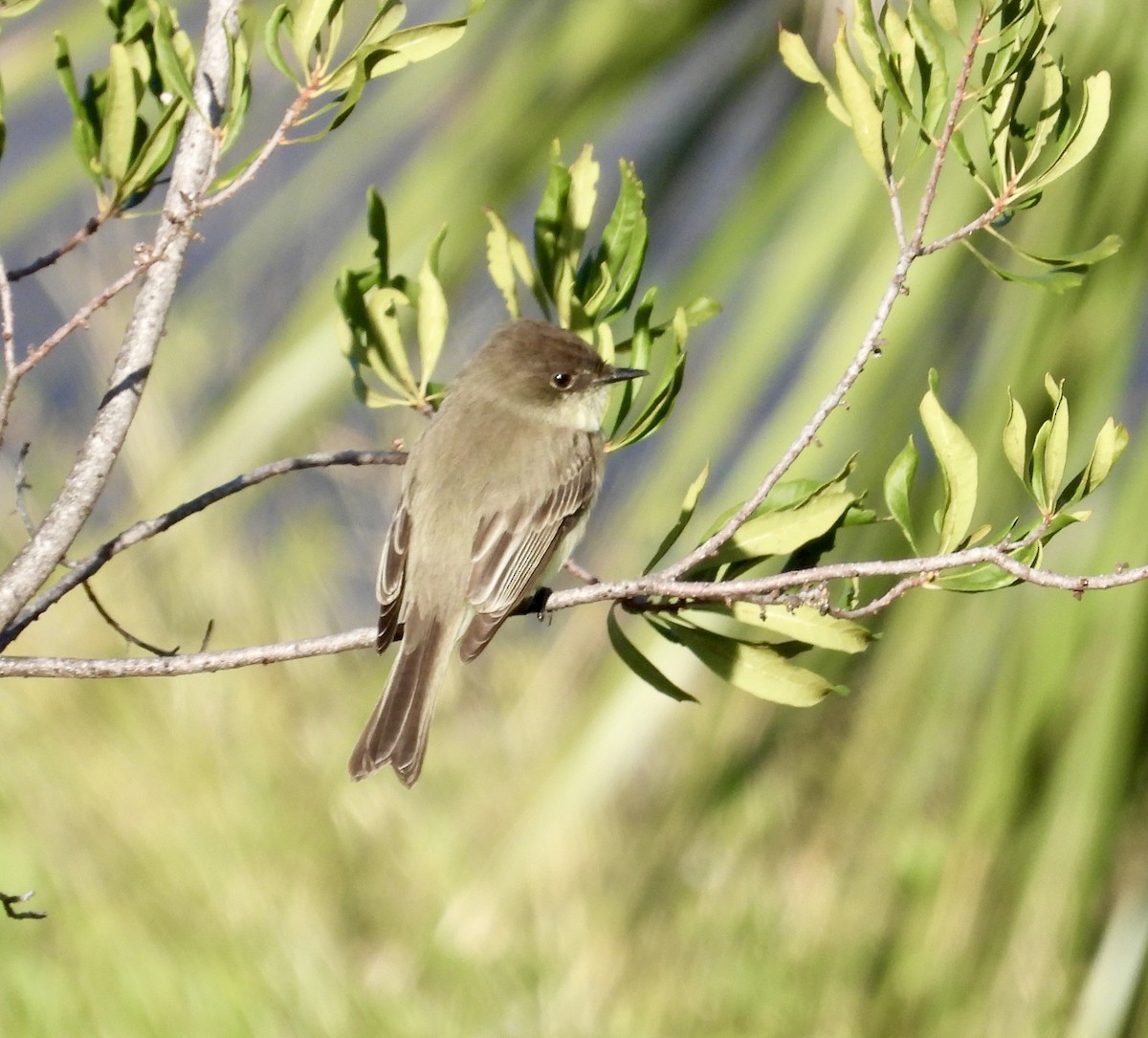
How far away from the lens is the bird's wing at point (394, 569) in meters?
2.83

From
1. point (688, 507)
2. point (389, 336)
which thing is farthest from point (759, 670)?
point (389, 336)

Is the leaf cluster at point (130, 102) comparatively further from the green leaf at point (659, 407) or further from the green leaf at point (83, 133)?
the green leaf at point (659, 407)

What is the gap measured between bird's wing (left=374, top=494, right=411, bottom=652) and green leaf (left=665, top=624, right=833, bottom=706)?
3.33 feet

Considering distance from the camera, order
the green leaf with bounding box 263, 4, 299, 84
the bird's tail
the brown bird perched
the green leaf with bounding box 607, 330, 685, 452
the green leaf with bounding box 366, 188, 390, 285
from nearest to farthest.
Answer: 1. the green leaf with bounding box 263, 4, 299, 84
2. the green leaf with bounding box 607, 330, 685, 452
3. the green leaf with bounding box 366, 188, 390, 285
4. the bird's tail
5. the brown bird perched

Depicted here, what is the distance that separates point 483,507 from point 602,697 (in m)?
0.48

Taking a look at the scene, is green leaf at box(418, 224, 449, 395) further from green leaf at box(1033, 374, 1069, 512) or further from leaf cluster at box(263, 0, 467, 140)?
green leaf at box(1033, 374, 1069, 512)

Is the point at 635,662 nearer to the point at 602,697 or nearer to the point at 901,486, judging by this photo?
the point at 901,486

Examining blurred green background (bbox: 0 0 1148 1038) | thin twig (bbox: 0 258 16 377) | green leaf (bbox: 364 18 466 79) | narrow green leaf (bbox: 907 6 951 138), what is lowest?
blurred green background (bbox: 0 0 1148 1038)

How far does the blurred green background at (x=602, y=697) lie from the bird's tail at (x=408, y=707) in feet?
0.91

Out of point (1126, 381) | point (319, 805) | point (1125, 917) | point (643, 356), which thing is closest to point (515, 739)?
point (319, 805)

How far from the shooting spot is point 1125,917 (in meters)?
3.02

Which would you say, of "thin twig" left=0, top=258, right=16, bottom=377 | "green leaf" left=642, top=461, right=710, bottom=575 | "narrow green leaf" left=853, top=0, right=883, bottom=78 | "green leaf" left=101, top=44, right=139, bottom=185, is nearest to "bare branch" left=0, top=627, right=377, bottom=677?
"thin twig" left=0, top=258, right=16, bottom=377

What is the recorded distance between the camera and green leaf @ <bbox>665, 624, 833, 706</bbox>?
1770 millimetres

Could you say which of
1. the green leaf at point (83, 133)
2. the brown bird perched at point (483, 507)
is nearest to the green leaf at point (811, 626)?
the green leaf at point (83, 133)
